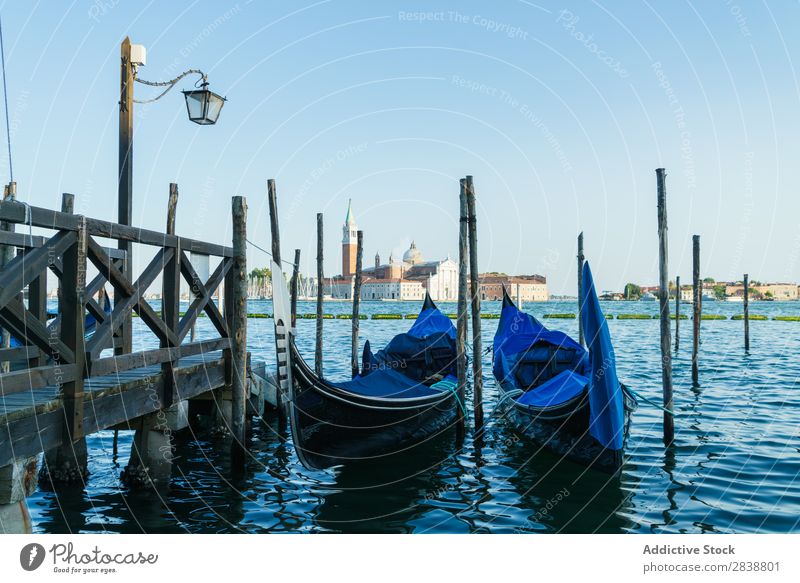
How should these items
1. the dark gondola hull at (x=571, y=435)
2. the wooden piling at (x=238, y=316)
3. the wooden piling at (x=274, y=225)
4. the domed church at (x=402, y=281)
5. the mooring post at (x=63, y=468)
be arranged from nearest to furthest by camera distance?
the mooring post at (x=63, y=468)
the wooden piling at (x=238, y=316)
the dark gondola hull at (x=571, y=435)
the wooden piling at (x=274, y=225)
the domed church at (x=402, y=281)

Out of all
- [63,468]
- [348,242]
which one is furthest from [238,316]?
[348,242]

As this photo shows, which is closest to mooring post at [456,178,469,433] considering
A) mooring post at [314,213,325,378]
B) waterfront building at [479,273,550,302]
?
mooring post at [314,213,325,378]

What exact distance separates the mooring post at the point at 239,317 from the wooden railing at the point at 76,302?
471mm

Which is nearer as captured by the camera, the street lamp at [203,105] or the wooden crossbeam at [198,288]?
the wooden crossbeam at [198,288]

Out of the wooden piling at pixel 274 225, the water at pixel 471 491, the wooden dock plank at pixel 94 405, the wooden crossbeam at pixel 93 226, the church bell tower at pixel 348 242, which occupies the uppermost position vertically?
the church bell tower at pixel 348 242

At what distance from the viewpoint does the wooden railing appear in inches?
136

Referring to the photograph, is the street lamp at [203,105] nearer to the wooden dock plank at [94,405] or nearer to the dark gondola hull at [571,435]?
the wooden dock plank at [94,405]

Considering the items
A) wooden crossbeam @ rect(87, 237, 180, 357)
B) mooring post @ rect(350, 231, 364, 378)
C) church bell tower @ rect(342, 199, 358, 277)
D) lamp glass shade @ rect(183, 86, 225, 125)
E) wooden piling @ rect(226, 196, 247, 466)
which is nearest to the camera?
wooden crossbeam @ rect(87, 237, 180, 357)

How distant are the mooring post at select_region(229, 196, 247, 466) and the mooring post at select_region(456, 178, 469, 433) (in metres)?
3.04

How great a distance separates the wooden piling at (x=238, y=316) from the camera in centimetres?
603

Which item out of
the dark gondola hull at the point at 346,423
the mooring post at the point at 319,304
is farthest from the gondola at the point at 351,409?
the mooring post at the point at 319,304

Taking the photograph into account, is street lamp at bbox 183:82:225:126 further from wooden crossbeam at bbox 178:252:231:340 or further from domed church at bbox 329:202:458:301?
domed church at bbox 329:202:458:301
